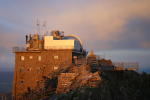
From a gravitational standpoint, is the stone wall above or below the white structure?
below

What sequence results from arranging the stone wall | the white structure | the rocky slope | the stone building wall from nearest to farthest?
1. the rocky slope
2. the stone wall
3. the stone building wall
4. the white structure

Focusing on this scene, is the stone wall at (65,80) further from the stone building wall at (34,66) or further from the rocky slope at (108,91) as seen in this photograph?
the stone building wall at (34,66)

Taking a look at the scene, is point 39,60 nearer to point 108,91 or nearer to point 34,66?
point 34,66

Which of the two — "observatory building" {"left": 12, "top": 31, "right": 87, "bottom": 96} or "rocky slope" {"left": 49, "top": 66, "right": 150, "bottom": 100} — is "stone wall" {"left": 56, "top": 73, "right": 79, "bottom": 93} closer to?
"rocky slope" {"left": 49, "top": 66, "right": 150, "bottom": 100}

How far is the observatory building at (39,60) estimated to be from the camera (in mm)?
30375

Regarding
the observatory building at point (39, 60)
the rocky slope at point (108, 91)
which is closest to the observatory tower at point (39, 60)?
the observatory building at point (39, 60)

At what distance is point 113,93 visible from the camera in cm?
1459

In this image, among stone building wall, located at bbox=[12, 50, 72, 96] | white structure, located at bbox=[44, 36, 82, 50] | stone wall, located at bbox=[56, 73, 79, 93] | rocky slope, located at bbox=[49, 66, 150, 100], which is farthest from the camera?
white structure, located at bbox=[44, 36, 82, 50]

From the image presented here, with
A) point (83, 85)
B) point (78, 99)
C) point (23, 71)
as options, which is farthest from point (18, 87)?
point (78, 99)

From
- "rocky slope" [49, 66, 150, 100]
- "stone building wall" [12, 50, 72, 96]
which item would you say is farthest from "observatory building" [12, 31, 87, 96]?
"rocky slope" [49, 66, 150, 100]

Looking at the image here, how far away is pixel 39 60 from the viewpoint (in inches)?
1276

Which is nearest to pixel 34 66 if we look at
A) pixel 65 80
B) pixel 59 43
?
pixel 59 43

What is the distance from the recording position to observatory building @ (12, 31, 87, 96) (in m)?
30.4

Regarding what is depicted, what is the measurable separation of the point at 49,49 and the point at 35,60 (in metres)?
4.20
